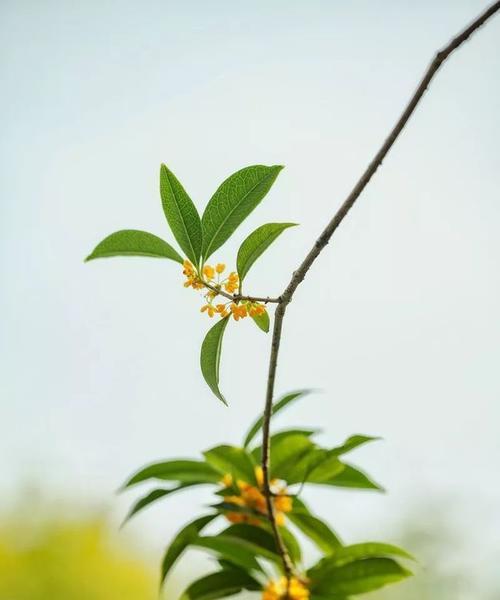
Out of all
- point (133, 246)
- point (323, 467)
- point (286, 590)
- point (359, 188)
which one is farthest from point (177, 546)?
point (359, 188)

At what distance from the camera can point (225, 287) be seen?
133cm

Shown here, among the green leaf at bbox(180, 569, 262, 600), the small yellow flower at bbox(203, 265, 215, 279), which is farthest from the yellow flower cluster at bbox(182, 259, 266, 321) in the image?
the green leaf at bbox(180, 569, 262, 600)

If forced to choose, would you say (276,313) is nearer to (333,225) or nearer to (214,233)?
(333,225)

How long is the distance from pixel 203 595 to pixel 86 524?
7.90m

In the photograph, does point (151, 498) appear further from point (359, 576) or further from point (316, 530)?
point (359, 576)

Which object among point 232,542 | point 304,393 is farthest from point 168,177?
point 232,542

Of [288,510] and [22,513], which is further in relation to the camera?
[22,513]

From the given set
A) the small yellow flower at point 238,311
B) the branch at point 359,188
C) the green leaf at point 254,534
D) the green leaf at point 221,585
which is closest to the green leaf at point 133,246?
the small yellow flower at point 238,311

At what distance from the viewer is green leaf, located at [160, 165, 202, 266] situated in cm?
135

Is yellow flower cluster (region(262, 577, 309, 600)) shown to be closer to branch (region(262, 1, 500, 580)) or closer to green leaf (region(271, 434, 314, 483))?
green leaf (region(271, 434, 314, 483))

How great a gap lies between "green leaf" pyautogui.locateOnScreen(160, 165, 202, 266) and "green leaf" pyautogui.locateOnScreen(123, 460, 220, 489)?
0.50m

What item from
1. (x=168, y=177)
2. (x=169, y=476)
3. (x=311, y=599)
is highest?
(x=168, y=177)

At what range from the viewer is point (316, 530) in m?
1.46

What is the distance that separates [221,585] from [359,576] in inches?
11.7
